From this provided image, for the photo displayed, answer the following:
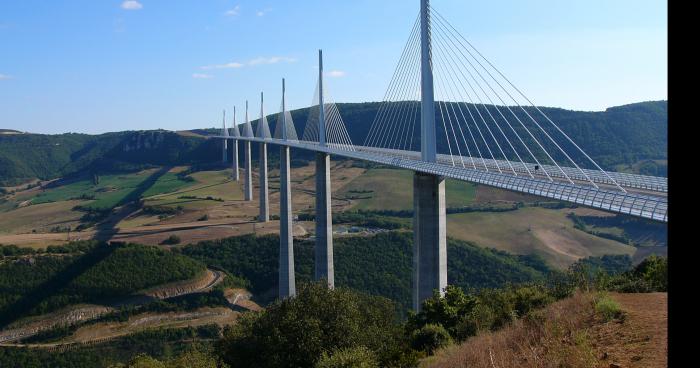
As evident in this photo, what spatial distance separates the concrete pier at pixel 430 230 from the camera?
2334 centimetres

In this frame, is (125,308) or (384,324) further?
(125,308)

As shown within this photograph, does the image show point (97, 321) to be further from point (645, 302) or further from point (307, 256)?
point (645, 302)

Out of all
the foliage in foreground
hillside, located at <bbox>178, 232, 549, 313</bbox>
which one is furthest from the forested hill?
the foliage in foreground

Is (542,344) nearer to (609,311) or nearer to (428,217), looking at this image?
(609,311)

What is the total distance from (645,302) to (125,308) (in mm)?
37282

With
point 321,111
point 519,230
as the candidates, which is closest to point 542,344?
point 321,111

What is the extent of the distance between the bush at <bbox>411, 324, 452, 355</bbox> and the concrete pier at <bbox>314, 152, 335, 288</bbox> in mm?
23243

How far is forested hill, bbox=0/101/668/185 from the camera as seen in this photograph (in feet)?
251

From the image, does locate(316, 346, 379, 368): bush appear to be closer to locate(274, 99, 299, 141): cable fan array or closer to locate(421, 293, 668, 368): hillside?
locate(421, 293, 668, 368): hillside

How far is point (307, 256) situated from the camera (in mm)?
51062

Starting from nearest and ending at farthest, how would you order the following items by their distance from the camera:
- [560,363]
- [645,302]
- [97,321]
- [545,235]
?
[560,363]
[645,302]
[97,321]
[545,235]

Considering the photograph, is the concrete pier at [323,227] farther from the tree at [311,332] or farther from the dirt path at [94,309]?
the tree at [311,332]
